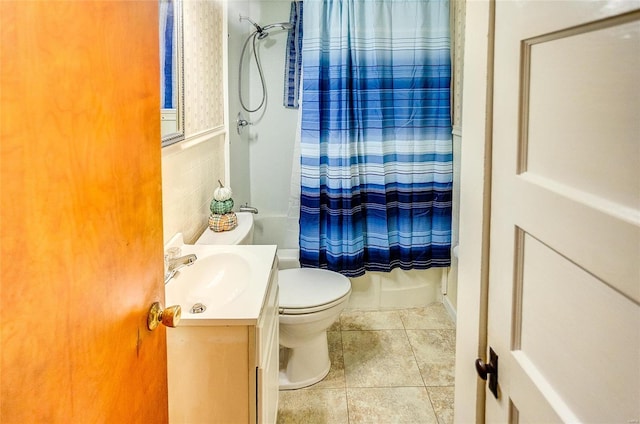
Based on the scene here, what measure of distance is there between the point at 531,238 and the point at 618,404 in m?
0.26

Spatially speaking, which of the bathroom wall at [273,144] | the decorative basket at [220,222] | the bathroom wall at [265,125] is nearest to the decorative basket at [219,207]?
the decorative basket at [220,222]

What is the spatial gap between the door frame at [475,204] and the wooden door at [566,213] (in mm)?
26

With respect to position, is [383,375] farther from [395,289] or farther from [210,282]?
[210,282]

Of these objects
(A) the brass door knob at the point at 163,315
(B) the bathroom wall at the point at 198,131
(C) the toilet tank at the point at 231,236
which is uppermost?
(B) the bathroom wall at the point at 198,131

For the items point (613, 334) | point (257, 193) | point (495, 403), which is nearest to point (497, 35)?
point (613, 334)

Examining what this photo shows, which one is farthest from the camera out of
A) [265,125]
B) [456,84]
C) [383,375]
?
[265,125]

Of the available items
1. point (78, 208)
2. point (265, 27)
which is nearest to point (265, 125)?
point (265, 27)

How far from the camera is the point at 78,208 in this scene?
0.64 m

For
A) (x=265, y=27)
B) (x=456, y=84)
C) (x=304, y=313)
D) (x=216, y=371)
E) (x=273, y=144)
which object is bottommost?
(x=304, y=313)

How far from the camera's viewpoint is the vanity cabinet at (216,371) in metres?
1.27

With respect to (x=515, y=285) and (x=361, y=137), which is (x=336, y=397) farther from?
(x=515, y=285)

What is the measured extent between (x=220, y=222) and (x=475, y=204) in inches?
58.6

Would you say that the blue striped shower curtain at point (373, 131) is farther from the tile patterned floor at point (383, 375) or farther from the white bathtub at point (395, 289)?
the tile patterned floor at point (383, 375)

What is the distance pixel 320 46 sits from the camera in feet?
8.77
